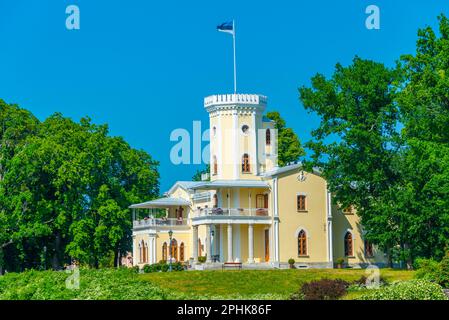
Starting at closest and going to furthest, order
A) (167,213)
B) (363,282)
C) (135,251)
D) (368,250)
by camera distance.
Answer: (363,282), (368,250), (135,251), (167,213)

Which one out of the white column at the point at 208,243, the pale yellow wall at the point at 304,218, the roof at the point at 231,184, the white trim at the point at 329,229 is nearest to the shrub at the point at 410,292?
the pale yellow wall at the point at 304,218

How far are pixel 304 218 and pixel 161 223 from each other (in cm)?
1063

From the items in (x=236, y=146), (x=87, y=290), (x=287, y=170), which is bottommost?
(x=87, y=290)

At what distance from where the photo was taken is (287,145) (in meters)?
81.9

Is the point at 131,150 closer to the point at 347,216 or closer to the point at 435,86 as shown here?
the point at 347,216

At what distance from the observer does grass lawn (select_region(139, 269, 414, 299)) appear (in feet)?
155

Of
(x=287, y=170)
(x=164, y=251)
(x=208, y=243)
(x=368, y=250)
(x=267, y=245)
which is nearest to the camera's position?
(x=287, y=170)

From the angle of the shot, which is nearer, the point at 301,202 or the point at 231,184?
the point at 231,184

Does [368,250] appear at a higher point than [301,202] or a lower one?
lower

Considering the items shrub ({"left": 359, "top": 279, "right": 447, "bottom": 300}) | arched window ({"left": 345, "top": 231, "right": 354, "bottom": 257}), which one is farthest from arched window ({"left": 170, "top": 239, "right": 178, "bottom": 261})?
shrub ({"left": 359, "top": 279, "right": 447, "bottom": 300})

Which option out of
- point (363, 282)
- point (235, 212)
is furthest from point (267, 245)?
point (363, 282)

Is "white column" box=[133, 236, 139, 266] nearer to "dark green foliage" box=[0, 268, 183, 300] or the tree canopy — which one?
the tree canopy

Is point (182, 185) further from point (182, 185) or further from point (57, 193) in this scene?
point (57, 193)

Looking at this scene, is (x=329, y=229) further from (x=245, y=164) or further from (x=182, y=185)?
(x=182, y=185)
